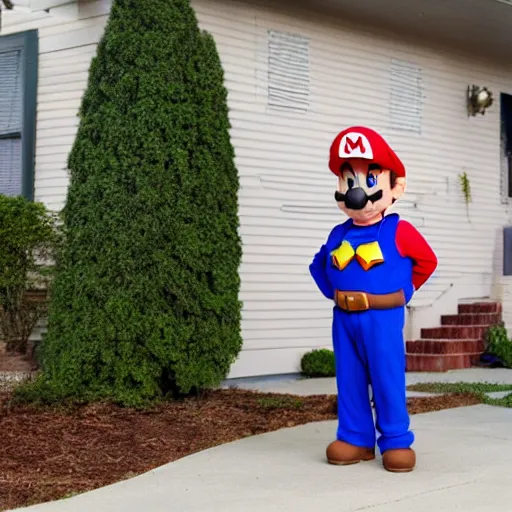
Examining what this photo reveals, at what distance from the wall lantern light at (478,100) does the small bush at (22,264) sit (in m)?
6.16

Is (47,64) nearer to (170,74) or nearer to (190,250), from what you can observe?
(170,74)

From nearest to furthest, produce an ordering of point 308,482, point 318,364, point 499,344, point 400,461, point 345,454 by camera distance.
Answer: point 308,482 < point 400,461 < point 345,454 < point 318,364 < point 499,344

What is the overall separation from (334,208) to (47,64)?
359 centimetres

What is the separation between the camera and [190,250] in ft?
27.3

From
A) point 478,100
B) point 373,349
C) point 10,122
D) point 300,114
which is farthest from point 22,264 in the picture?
point 478,100

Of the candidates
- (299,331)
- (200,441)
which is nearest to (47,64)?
(299,331)

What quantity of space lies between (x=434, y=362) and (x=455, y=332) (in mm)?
747

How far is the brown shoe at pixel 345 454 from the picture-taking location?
5.88 m

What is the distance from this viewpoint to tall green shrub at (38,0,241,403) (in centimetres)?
819

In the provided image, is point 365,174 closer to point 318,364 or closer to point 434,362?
point 318,364

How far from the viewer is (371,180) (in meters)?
5.91

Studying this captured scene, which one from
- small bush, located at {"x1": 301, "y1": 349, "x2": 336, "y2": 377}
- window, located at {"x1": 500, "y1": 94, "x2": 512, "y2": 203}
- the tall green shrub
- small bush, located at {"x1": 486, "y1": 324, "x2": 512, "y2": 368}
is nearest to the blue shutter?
the tall green shrub

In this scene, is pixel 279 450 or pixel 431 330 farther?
pixel 431 330

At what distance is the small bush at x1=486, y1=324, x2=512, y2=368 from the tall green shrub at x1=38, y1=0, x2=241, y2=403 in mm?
4440
